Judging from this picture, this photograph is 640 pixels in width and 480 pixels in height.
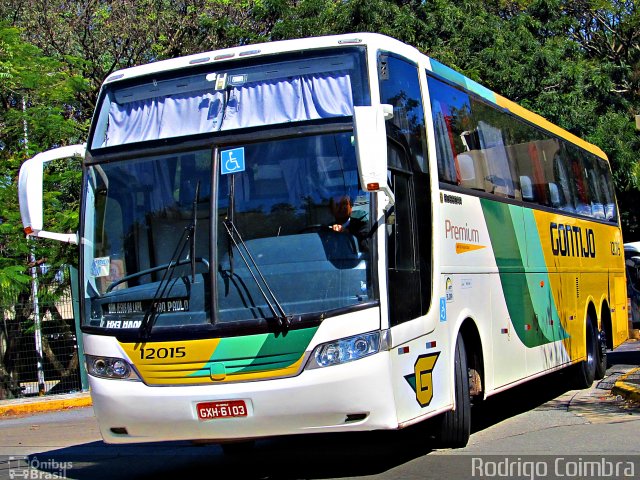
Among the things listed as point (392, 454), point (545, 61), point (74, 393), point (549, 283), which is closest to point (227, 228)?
point (392, 454)

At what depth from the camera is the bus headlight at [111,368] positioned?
24.4 ft

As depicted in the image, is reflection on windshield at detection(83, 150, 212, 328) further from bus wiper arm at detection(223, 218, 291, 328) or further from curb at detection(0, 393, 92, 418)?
curb at detection(0, 393, 92, 418)

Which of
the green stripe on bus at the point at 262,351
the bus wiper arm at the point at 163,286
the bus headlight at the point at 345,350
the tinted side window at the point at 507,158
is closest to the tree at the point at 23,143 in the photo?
the tinted side window at the point at 507,158

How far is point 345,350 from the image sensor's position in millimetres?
7070

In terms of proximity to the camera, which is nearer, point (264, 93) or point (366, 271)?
point (366, 271)

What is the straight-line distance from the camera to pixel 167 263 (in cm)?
749

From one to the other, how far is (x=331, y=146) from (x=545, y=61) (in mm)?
18375

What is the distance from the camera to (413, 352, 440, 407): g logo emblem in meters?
7.77

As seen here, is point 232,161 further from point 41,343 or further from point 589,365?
point 41,343

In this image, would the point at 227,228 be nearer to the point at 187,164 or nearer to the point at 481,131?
the point at 187,164

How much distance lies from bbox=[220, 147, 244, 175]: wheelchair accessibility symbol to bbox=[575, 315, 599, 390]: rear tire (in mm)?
8116

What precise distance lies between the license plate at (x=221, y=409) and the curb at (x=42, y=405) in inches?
386

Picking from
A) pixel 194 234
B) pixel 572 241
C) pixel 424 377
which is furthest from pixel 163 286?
pixel 572 241

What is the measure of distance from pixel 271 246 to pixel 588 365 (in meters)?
8.33
